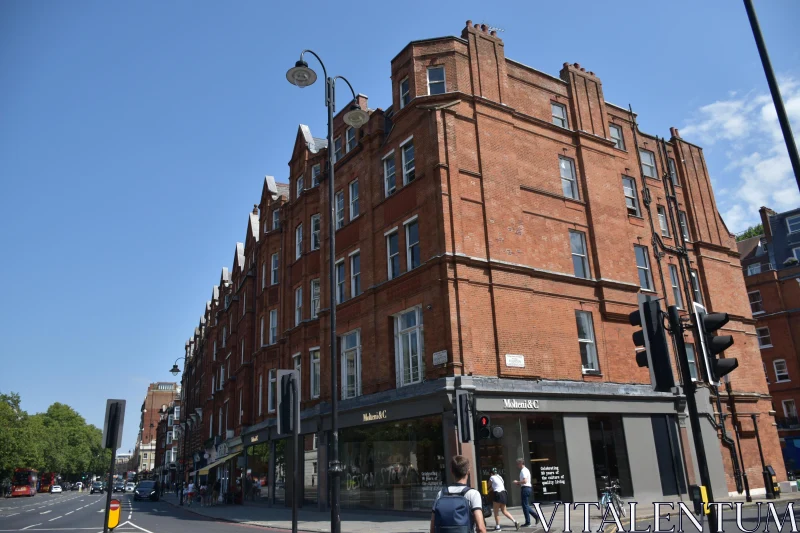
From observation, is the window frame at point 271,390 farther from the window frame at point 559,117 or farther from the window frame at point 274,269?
the window frame at point 559,117

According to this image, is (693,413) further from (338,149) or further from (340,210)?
(338,149)

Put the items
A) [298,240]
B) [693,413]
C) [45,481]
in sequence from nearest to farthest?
[693,413] < [298,240] < [45,481]

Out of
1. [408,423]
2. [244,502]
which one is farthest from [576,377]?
[244,502]

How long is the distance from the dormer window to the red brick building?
12cm

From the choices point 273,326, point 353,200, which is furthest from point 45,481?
point 353,200

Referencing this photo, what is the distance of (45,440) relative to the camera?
83000mm

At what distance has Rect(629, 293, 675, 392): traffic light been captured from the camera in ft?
23.3

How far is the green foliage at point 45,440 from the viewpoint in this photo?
59.7 meters

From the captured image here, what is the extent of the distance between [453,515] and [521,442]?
1432cm

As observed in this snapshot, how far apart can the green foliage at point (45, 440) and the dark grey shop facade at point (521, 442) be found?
2634 cm

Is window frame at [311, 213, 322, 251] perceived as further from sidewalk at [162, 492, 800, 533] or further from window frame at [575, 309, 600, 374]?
window frame at [575, 309, 600, 374]

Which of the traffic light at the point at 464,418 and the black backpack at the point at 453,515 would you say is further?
the traffic light at the point at 464,418

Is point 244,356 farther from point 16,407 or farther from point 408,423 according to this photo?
point 16,407

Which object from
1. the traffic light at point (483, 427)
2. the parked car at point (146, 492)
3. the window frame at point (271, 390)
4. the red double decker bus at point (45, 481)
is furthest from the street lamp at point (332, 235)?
the red double decker bus at point (45, 481)
